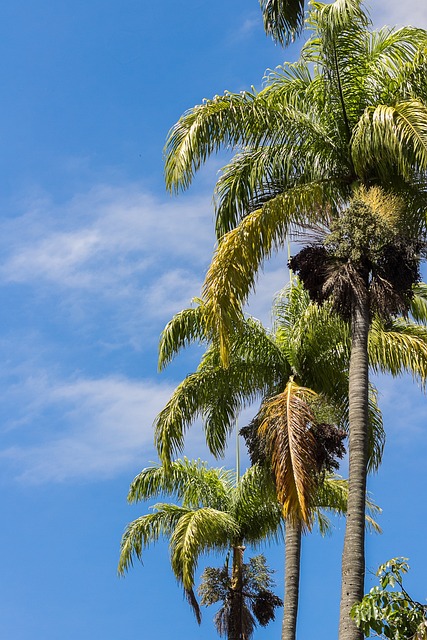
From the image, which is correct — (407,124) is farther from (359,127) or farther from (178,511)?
(178,511)

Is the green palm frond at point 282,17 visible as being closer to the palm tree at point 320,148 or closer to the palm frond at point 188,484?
the palm tree at point 320,148

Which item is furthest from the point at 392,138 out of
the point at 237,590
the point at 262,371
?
the point at 237,590

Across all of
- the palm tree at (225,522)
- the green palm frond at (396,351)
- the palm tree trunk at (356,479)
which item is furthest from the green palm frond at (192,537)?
the palm tree trunk at (356,479)

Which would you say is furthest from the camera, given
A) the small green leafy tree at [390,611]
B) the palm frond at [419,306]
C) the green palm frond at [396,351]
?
the palm frond at [419,306]

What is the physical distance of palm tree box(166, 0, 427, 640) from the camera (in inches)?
713

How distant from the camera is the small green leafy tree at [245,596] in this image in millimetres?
27672

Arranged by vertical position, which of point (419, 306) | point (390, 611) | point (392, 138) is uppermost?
point (419, 306)

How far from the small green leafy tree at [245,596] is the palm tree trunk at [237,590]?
0.02 meters

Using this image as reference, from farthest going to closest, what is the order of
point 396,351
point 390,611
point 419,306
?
point 419,306
point 396,351
point 390,611

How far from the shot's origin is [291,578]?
22.1m

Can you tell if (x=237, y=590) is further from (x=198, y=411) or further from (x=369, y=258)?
(x=369, y=258)

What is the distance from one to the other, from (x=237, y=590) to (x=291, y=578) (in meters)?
5.73

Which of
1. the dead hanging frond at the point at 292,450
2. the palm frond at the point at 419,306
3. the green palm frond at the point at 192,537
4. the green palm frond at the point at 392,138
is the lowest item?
the dead hanging frond at the point at 292,450

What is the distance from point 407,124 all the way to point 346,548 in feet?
18.6
